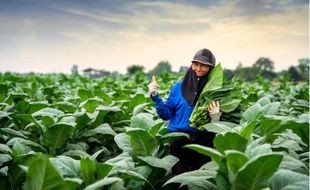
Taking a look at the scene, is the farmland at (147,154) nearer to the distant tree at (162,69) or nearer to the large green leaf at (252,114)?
the large green leaf at (252,114)

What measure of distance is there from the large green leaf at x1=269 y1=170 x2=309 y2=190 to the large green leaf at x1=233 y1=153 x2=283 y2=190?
0.05 m

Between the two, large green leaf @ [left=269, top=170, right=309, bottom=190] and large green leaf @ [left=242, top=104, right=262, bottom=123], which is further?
large green leaf @ [left=242, top=104, right=262, bottom=123]

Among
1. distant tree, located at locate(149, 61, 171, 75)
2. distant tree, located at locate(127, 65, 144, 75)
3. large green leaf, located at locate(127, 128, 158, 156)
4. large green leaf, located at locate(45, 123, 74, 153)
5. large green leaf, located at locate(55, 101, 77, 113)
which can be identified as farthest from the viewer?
distant tree, located at locate(127, 65, 144, 75)

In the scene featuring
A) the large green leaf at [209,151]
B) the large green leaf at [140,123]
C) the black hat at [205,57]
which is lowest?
the large green leaf at [140,123]

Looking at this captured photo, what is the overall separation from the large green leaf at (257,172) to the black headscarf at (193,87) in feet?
5.51

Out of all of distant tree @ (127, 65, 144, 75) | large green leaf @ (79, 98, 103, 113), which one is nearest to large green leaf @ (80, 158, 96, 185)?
large green leaf @ (79, 98, 103, 113)

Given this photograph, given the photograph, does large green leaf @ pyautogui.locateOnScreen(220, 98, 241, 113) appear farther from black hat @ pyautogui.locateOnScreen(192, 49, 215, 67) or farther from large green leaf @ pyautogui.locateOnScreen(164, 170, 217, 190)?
large green leaf @ pyautogui.locateOnScreen(164, 170, 217, 190)

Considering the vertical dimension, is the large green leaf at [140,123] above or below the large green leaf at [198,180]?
above

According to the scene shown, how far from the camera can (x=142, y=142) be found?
2.83 meters

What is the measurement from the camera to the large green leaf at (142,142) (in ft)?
9.11

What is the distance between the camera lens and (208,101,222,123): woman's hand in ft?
10.9

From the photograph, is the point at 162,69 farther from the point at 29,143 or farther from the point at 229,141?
the point at 229,141

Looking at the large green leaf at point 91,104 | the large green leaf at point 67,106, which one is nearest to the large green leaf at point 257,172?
the large green leaf at point 91,104

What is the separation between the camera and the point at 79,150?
339 cm
